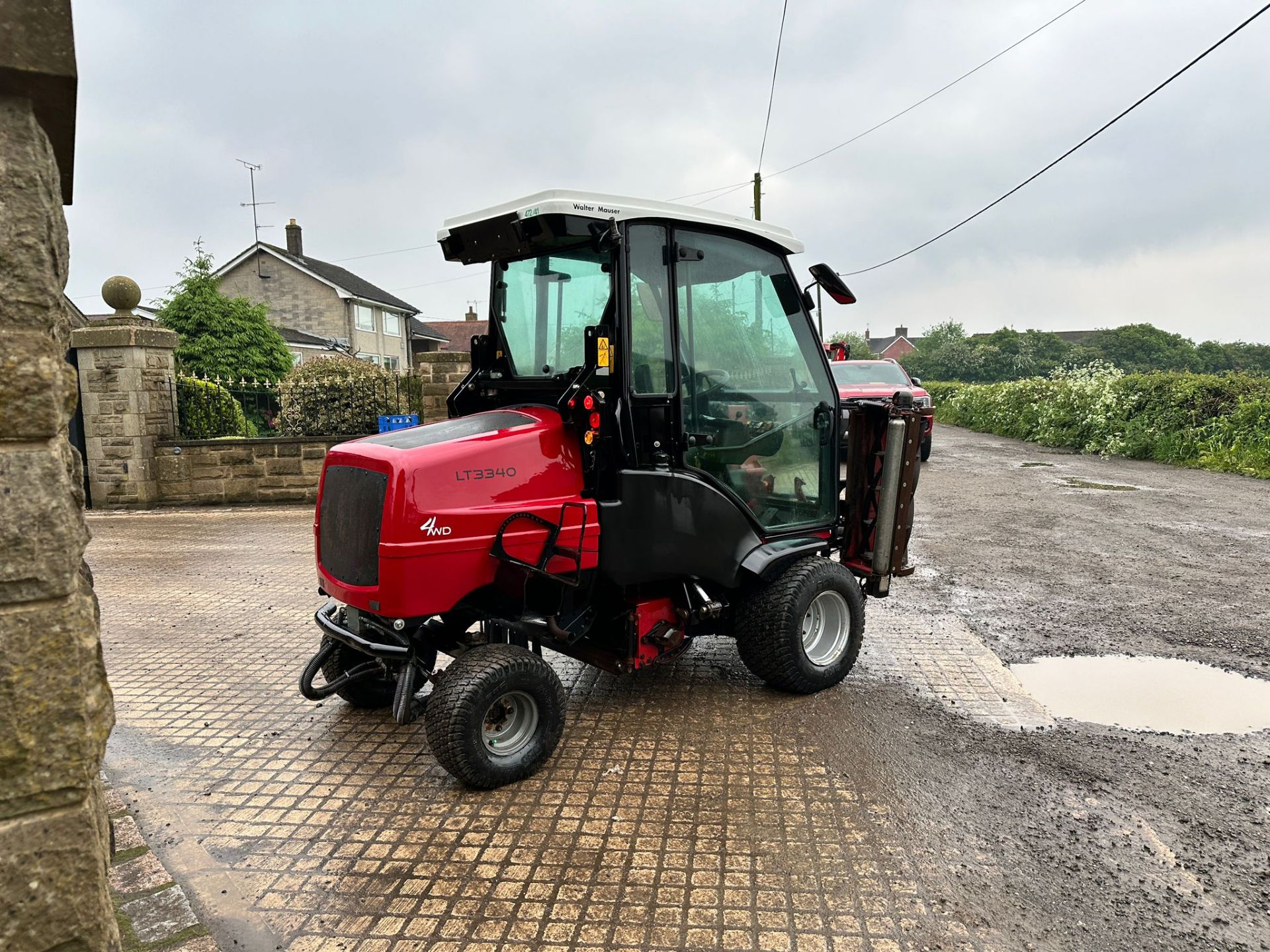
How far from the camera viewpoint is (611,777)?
3.84 m

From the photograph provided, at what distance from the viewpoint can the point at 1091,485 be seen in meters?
13.7

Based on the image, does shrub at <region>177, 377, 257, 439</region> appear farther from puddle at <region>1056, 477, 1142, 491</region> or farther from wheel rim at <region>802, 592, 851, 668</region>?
puddle at <region>1056, 477, 1142, 491</region>

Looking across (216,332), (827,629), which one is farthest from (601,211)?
(216,332)

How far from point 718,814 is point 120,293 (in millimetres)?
11640

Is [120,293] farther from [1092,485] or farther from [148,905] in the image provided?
[1092,485]

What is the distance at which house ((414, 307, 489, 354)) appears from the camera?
4869 centimetres

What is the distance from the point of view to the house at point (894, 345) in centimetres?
10263

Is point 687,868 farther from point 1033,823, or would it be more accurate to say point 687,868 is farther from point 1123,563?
point 1123,563

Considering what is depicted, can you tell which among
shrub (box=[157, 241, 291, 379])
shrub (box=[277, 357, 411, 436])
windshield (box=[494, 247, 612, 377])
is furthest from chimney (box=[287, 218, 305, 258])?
windshield (box=[494, 247, 612, 377])

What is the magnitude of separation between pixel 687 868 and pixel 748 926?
381 mm

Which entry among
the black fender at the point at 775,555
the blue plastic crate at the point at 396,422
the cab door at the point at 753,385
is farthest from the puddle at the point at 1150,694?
the blue plastic crate at the point at 396,422

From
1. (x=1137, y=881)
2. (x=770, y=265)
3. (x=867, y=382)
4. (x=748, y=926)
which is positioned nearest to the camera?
(x=748, y=926)

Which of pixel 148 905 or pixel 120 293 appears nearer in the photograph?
pixel 148 905

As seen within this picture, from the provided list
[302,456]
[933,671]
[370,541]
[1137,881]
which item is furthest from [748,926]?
[302,456]
